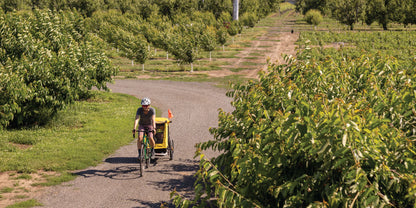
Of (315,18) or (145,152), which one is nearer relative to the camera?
(145,152)

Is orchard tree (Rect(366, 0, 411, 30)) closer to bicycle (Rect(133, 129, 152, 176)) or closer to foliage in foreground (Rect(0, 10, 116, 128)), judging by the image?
foliage in foreground (Rect(0, 10, 116, 128))

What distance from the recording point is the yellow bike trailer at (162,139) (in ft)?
46.3

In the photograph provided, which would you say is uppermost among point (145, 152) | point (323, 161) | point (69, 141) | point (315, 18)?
point (315, 18)

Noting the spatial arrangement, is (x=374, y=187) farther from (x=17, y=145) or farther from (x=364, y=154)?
(x=17, y=145)

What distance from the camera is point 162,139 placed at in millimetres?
14406

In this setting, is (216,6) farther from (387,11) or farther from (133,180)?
(133,180)

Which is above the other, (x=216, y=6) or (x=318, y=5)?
(x=318, y=5)

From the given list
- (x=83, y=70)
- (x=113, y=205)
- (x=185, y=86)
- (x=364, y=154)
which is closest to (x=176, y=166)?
(x=113, y=205)

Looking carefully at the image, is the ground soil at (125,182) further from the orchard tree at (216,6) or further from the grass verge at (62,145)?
the orchard tree at (216,6)

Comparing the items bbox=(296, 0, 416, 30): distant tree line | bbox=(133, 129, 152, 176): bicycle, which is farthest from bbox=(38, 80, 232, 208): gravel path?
bbox=(296, 0, 416, 30): distant tree line

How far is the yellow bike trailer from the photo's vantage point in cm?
1411

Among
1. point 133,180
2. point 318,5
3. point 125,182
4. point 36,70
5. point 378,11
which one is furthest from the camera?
point 318,5

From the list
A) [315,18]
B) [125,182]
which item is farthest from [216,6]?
[125,182]

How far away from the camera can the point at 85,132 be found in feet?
60.2
